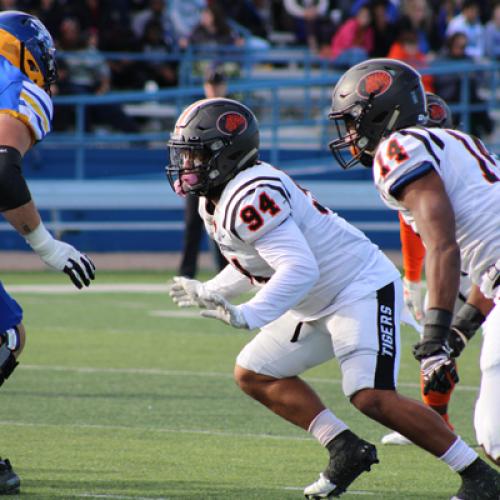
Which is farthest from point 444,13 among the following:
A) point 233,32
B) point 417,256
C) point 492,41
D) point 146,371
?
point 417,256

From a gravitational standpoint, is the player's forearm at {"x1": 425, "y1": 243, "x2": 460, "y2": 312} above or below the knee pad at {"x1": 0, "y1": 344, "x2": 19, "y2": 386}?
above

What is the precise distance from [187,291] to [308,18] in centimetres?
1454

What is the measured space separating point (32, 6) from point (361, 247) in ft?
41.6

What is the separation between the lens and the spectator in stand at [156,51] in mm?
16875

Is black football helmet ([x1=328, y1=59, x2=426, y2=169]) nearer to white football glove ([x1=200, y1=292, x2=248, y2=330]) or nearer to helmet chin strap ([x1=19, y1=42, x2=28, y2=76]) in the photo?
white football glove ([x1=200, y1=292, x2=248, y2=330])

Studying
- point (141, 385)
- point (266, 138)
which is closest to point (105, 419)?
point (141, 385)

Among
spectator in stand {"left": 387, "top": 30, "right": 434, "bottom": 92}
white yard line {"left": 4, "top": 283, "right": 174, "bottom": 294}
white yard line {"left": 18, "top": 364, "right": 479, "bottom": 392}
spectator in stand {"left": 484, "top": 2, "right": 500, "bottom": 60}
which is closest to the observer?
white yard line {"left": 18, "top": 364, "right": 479, "bottom": 392}

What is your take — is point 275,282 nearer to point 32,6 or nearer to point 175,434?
point 175,434

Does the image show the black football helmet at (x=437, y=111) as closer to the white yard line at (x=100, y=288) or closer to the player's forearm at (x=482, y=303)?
the player's forearm at (x=482, y=303)

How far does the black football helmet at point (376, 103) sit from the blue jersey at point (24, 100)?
43.1 inches

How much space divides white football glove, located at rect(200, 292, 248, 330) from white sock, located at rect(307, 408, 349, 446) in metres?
0.69

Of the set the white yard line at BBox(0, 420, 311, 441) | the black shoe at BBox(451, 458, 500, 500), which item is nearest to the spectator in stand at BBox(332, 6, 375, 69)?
the white yard line at BBox(0, 420, 311, 441)

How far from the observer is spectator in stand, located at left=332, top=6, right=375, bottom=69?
55.1 feet

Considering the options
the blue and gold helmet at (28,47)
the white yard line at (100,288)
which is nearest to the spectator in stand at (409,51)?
the white yard line at (100,288)
